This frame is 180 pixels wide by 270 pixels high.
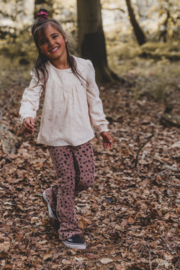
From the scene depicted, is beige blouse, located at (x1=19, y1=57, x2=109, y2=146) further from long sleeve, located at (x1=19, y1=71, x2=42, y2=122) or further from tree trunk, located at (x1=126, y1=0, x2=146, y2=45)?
tree trunk, located at (x1=126, y1=0, x2=146, y2=45)

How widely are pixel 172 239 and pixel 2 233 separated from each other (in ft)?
5.69

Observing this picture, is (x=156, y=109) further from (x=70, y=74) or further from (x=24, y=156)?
(x=70, y=74)

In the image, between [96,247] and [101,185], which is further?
[101,185]

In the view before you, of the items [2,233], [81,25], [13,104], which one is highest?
[81,25]

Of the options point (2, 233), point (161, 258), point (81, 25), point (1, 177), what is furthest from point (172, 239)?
point (81, 25)

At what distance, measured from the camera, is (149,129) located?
210 inches

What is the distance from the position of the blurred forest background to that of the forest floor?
2.82 metres

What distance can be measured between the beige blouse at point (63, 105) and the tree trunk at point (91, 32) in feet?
13.0

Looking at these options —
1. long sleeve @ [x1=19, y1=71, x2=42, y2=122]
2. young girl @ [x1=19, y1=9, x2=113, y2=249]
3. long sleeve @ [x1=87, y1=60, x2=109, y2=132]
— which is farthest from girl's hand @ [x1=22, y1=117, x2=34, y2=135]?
long sleeve @ [x1=87, y1=60, x2=109, y2=132]

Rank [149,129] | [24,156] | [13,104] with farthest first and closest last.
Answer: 1. [13,104]
2. [149,129]
3. [24,156]

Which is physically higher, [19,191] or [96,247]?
[19,191]

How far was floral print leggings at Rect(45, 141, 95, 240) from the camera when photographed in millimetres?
2588

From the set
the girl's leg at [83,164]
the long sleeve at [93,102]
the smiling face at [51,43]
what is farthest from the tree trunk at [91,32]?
the girl's leg at [83,164]

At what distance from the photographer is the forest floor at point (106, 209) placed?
249cm
